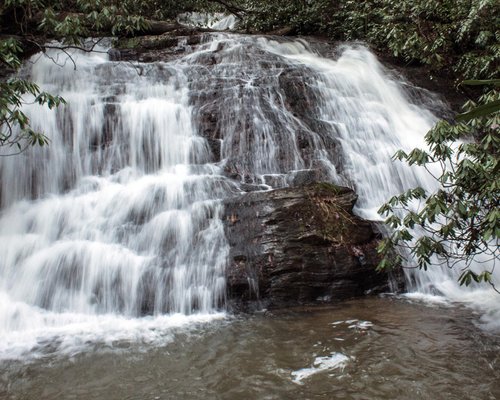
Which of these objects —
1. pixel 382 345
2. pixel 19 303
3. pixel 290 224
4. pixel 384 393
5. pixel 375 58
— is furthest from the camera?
pixel 375 58

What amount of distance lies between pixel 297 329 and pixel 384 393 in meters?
1.32

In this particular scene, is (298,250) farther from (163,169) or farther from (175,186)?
(163,169)

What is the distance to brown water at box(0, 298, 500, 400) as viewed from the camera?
3.08m

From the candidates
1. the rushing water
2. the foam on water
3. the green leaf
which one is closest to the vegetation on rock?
the green leaf

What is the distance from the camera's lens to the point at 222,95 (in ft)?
27.0

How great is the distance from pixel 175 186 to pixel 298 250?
232 cm

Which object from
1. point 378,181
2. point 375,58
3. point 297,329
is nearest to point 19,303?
point 297,329

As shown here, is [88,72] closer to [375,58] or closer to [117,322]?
[117,322]

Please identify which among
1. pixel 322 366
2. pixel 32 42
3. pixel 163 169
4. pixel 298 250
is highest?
pixel 32 42

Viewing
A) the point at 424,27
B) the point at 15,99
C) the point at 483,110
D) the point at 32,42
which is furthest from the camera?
the point at 424,27

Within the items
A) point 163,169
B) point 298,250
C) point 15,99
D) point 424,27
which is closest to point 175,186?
point 163,169

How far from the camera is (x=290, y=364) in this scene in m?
3.46

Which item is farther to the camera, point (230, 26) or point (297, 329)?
point (230, 26)

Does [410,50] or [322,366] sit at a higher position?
[410,50]
